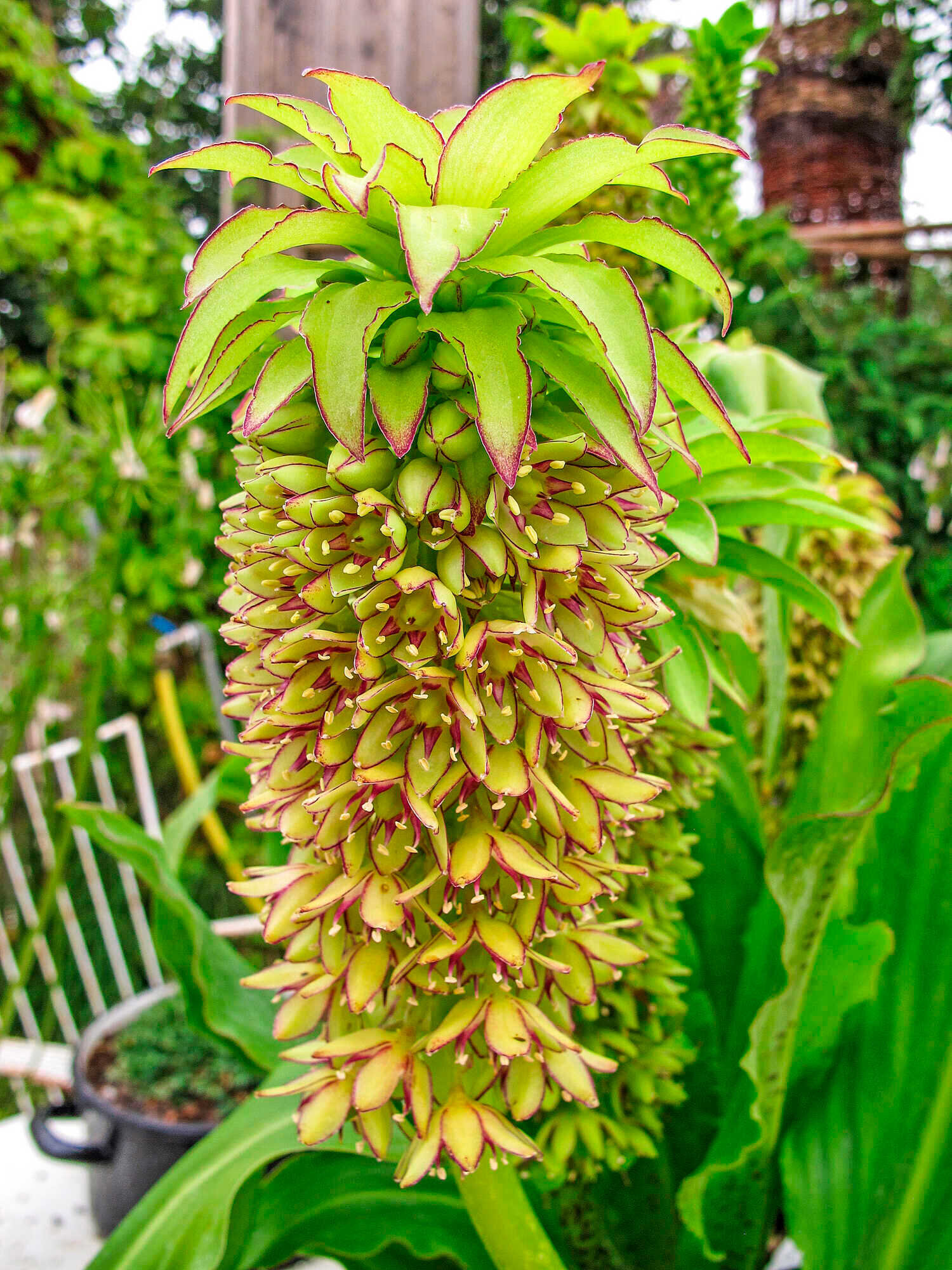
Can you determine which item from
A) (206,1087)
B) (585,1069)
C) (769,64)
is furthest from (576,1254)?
(769,64)

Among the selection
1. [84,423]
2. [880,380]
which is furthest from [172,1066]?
[880,380]

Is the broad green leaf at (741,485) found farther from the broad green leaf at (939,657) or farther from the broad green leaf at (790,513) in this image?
the broad green leaf at (939,657)

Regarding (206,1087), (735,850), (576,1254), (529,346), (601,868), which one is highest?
(529,346)

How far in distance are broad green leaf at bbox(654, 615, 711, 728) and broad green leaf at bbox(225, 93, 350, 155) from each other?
25cm

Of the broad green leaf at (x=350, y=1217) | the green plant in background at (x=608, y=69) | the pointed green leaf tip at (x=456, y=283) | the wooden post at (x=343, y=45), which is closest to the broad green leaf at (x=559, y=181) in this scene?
the pointed green leaf tip at (x=456, y=283)

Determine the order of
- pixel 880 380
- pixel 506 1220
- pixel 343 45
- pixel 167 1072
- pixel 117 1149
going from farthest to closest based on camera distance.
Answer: pixel 880 380, pixel 343 45, pixel 167 1072, pixel 117 1149, pixel 506 1220

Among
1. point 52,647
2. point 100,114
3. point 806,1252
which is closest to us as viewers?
point 806,1252

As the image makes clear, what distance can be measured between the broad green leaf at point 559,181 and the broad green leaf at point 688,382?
58 millimetres

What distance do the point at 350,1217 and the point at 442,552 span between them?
0.44 metres

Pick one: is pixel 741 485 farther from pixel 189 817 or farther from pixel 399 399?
pixel 189 817

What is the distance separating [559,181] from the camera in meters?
0.32

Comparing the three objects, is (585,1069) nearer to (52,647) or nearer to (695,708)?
(695,708)

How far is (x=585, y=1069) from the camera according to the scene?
0.38 m

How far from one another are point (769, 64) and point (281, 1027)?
68cm
